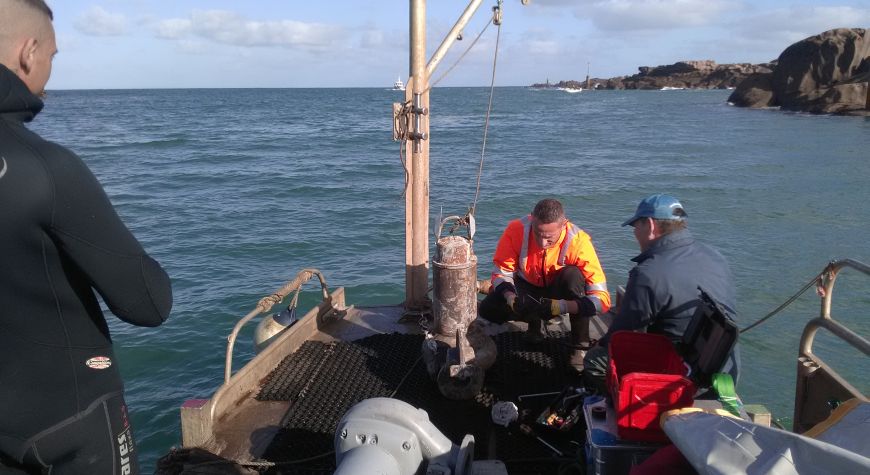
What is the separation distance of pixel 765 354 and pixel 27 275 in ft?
30.2

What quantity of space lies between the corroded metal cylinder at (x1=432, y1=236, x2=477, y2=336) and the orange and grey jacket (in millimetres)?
518

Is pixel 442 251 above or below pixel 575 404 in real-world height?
above

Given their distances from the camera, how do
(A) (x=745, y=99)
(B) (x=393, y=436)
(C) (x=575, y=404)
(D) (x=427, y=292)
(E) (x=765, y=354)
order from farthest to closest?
(A) (x=745, y=99) → (E) (x=765, y=354) → (D) (x=427, y=292) → (C) (x=575, y=404) → (B) (x=393, y=436)

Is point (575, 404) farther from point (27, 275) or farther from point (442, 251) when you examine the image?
point (27, 275)

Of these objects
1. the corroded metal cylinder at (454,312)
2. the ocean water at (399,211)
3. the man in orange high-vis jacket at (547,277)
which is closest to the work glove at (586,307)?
the man in orange high-vis jacket at (547,277)

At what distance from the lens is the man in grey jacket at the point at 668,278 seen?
140 inches

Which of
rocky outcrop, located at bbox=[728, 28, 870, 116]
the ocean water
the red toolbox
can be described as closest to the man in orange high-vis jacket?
the red toolbox

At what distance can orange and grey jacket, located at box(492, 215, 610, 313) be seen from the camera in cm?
513

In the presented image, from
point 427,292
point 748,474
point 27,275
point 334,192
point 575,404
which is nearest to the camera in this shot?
point 27,275

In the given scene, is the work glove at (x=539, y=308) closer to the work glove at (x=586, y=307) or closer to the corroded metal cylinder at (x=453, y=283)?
the work glove at (x=586, y=307)

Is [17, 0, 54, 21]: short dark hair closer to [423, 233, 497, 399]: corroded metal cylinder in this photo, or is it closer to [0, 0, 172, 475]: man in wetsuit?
[0, 0, 172, 475]: man in wetsuit

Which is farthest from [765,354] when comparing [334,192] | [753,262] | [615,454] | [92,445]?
[334,192]

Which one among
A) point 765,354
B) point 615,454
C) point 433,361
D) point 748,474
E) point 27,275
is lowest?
point 765,354

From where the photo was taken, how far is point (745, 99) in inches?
2515
